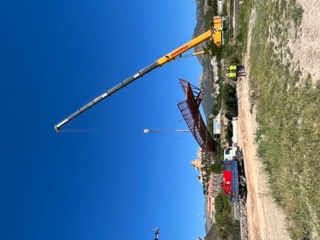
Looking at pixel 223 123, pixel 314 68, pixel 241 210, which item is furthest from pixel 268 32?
pixel 223 123

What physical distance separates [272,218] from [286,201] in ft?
12.2

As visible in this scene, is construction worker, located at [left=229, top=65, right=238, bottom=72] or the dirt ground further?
construction worker, located at [left=229, top=65, right=238, bottom=72]

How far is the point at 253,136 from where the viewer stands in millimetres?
29594

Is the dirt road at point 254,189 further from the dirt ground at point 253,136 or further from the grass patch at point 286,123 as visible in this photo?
the grass patch at point 286,123

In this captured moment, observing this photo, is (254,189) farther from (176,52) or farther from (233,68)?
(176,52)

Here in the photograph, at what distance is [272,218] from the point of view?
26.0 metres

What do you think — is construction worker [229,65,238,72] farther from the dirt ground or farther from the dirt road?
the dirt road

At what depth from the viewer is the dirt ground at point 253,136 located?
19.4 meters

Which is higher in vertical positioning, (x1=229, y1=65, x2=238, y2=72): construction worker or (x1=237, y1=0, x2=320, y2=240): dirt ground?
(x1=229, y1=65, x2=238, y2=72): construction worker

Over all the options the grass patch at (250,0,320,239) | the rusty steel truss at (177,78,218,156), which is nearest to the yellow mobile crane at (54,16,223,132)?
the rusty steel truss at (177,78,218,156)

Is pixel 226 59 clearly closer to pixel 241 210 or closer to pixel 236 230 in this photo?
pixel 241 210

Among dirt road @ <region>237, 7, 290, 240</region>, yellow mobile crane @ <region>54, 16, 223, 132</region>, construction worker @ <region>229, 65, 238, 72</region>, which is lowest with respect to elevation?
dirt road @ <region>237, 7, 290, 240</region>

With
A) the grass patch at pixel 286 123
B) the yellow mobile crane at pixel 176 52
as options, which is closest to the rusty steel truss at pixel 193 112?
the yellow mobile crane at pixel 176 52

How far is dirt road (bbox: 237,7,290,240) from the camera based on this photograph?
84.3ft
